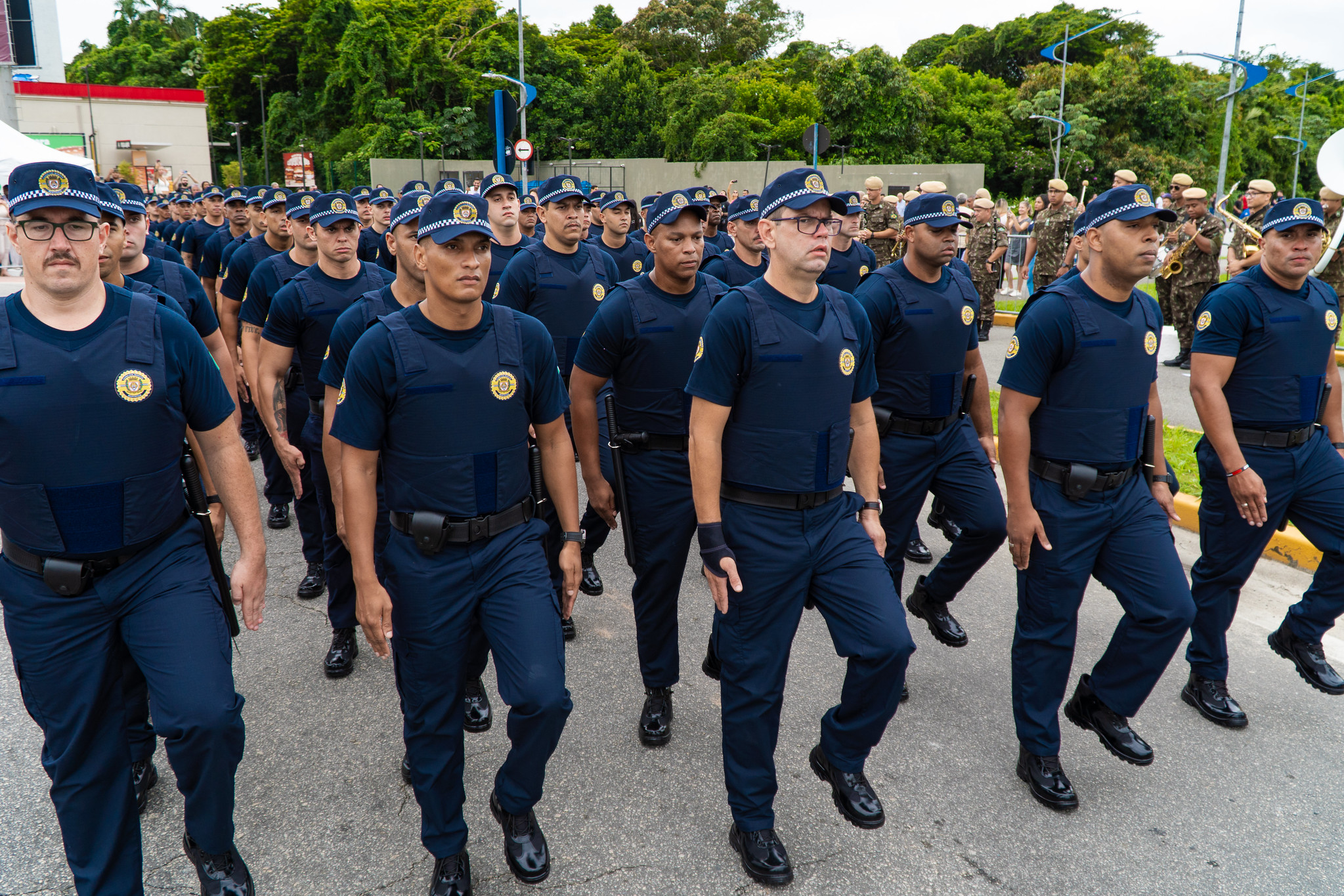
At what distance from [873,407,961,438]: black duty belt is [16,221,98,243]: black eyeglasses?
11.0 ft

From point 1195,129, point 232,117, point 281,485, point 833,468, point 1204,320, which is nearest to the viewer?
point 833,468

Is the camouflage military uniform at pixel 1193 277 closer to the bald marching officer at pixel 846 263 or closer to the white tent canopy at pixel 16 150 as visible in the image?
the bald marching officer at pixel 846 263

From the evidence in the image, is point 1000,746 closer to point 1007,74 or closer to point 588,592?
point 588,592

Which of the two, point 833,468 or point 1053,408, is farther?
point 1053,408

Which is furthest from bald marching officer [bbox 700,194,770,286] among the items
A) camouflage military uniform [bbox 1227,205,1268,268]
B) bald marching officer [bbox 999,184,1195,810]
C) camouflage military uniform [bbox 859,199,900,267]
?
camouflage military uniform [bbox 859,199,900,267]

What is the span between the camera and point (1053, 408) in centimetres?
371

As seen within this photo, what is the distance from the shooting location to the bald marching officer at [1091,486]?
141 inches

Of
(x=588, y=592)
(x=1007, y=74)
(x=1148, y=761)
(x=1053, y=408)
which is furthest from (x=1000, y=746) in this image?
(x=1007, y=74)

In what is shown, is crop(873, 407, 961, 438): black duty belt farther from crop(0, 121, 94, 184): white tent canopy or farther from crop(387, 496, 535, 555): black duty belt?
crop(0, 121, 94, 184): white tent canopy

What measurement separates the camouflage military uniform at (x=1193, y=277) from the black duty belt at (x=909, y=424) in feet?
28.9

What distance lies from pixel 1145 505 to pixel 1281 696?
A: 1426 millimetres

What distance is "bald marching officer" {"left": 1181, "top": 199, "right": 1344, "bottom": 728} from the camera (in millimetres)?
4129

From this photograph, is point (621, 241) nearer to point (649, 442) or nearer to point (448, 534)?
point (649, 442)

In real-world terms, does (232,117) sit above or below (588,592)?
above
